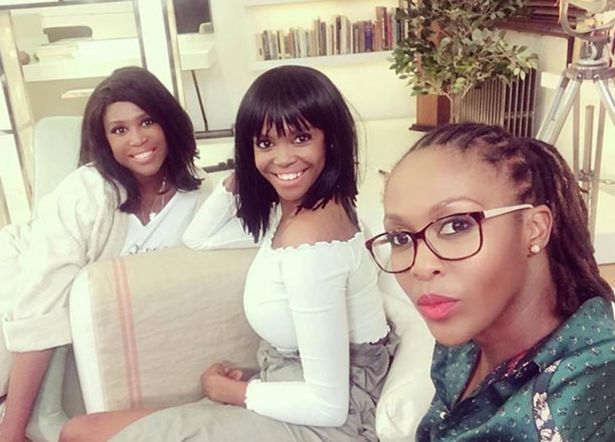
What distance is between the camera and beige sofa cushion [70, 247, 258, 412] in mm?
1302

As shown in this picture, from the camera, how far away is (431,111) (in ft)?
14.0

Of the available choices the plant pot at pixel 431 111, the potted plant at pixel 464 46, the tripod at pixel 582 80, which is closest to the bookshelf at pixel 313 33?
the plant pot at pixel 431 111

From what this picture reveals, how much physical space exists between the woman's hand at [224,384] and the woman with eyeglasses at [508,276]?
53cm

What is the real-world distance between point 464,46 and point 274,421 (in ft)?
7.03

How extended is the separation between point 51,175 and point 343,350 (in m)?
1.23

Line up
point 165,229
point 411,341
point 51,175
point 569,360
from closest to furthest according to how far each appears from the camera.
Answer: point 569,360 → point 411,341 → point 165,229 → point 51,175

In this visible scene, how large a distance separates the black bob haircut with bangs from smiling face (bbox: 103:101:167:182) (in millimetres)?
354

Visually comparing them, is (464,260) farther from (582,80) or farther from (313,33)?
(313,33)

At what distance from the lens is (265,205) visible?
1.35m

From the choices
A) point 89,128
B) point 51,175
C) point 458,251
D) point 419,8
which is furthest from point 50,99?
point 458,251

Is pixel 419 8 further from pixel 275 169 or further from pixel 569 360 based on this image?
pixel 569 360

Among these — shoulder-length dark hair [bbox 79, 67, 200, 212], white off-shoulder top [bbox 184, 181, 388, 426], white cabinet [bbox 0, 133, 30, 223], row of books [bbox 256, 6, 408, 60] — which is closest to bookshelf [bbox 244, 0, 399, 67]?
row of books [bbox 256, 6, 408, 60]

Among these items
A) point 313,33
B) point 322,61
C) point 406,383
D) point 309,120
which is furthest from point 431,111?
point 406,383

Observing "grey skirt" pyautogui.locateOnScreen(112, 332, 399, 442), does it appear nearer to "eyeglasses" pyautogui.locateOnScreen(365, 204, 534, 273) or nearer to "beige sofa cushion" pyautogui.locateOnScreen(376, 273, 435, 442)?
"beige sofa cushion" pyautogui.locateOnScreen(376, 273, 435, 442)
